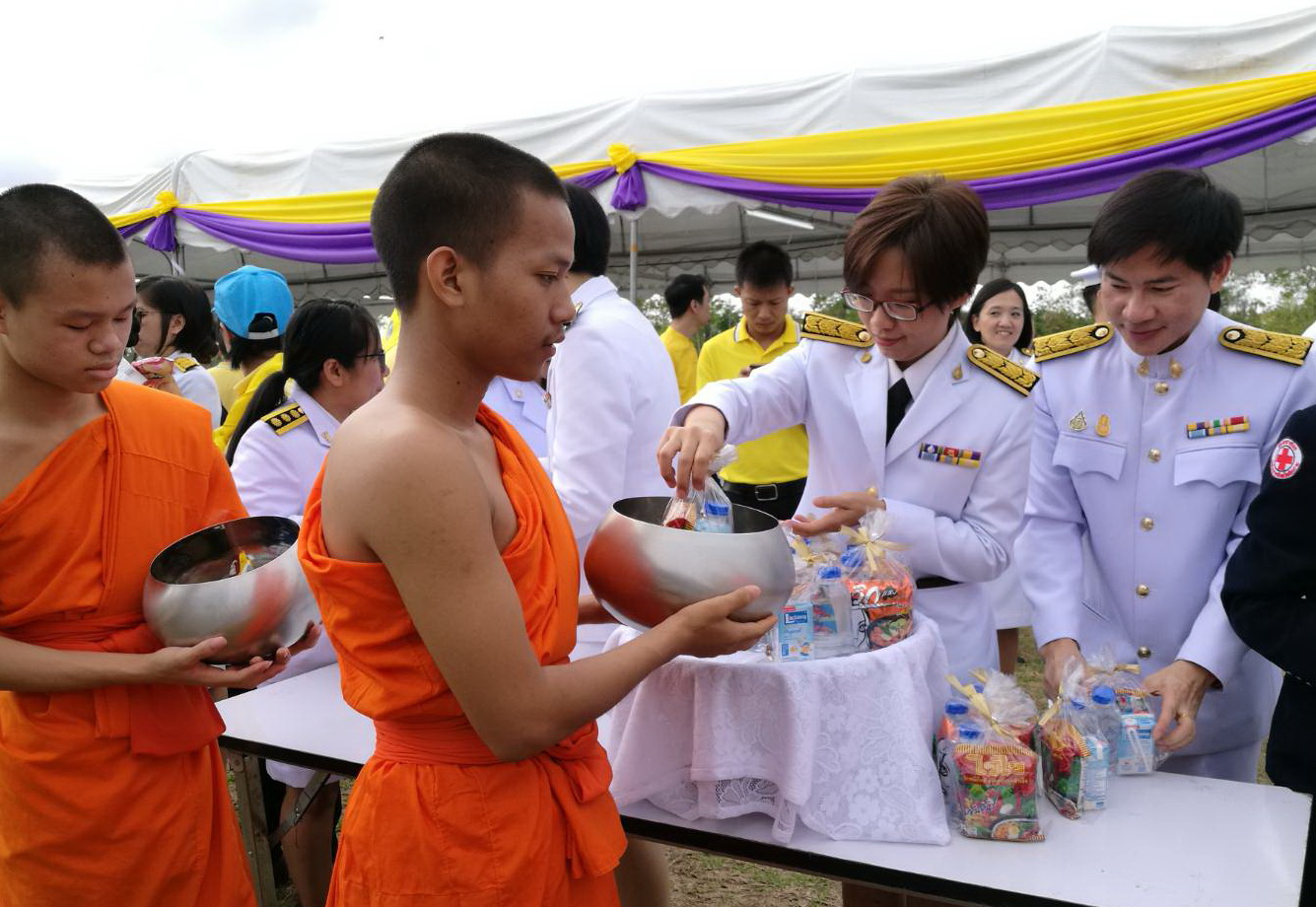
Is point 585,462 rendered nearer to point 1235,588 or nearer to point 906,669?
point 906,669

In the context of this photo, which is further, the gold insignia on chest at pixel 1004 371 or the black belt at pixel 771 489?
the black belt at pixel 771 489

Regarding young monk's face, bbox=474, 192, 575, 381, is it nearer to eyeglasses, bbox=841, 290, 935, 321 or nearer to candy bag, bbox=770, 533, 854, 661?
candy bag, bbox=770, 533, 854, 661

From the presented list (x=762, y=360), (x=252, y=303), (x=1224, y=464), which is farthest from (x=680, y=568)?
(x=762, y=360)

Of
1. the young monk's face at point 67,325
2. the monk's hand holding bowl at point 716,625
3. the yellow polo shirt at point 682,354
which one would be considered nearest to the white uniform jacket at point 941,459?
the monk's hand holding bowl at point 716,625

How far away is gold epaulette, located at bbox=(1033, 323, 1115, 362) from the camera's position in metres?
2.56

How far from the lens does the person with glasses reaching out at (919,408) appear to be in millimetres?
2201

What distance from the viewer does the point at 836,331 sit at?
2555 mm

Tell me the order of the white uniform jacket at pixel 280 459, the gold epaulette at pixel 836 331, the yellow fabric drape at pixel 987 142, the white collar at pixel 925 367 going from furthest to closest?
the yellow fabric drape at pixel 987 142
the white uniform jacket at pixel 280 459
the gold epaulette at pixel 836 331
the white collar at pixel 925 367

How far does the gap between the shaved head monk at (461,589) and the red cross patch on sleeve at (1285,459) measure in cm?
114

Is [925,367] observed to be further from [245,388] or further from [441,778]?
A: [245,388]

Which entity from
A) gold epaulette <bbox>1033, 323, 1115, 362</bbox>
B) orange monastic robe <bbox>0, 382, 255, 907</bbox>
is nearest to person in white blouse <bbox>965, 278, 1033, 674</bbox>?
gold epaulette <bbox>1033, 323, 1115, 362</bbox>

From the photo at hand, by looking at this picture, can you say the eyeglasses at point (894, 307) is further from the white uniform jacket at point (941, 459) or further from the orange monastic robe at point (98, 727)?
the orange monastic robe at point (98, 727)

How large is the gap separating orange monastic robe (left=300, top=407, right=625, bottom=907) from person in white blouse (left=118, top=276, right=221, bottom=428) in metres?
4.01

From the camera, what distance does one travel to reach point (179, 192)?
29.3ft
